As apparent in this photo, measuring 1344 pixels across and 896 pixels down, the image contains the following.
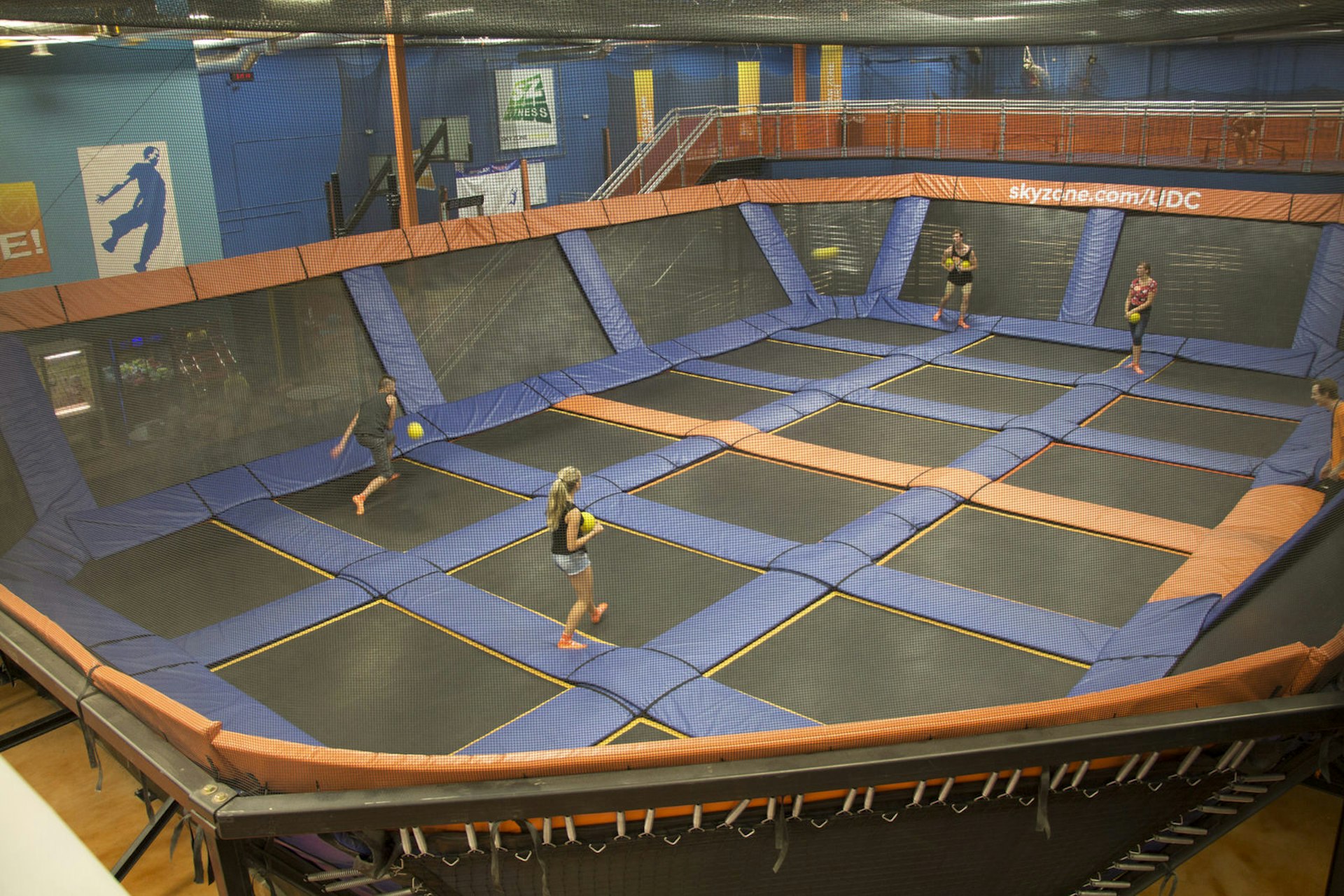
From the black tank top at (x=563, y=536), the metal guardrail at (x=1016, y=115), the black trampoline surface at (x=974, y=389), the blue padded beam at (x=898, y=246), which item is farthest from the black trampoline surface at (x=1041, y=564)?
the metal guardrail at (x=1016, y=115)

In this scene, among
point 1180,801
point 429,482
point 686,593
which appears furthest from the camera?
point 429,482

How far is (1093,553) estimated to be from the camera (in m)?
5.55

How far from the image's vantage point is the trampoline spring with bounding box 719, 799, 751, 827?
2189 millimetres

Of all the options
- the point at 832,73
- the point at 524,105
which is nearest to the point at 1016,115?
the point at 832,73

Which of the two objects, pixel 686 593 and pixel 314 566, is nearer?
pixel 686 593

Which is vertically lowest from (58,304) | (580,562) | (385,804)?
(580,562)

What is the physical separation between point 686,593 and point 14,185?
5425mm

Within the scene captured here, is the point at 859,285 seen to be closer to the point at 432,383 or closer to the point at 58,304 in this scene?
the point at 432,383

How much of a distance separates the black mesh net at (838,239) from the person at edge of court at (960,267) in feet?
3.52

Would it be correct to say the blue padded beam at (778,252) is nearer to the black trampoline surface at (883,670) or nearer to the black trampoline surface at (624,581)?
the black trampoline surface at (624,581)

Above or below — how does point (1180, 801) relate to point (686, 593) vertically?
above

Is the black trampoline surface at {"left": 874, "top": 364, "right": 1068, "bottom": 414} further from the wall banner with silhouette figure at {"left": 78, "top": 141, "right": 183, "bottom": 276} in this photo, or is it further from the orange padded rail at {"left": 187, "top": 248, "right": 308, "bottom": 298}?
the wall banner with silhouette figure at {"left": 78, "top": 141, "right": 183, "bottom": 276}

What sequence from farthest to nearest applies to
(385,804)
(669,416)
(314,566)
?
(669,416), (314,566), (385,804)

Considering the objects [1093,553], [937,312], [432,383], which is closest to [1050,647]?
[1093,553]
